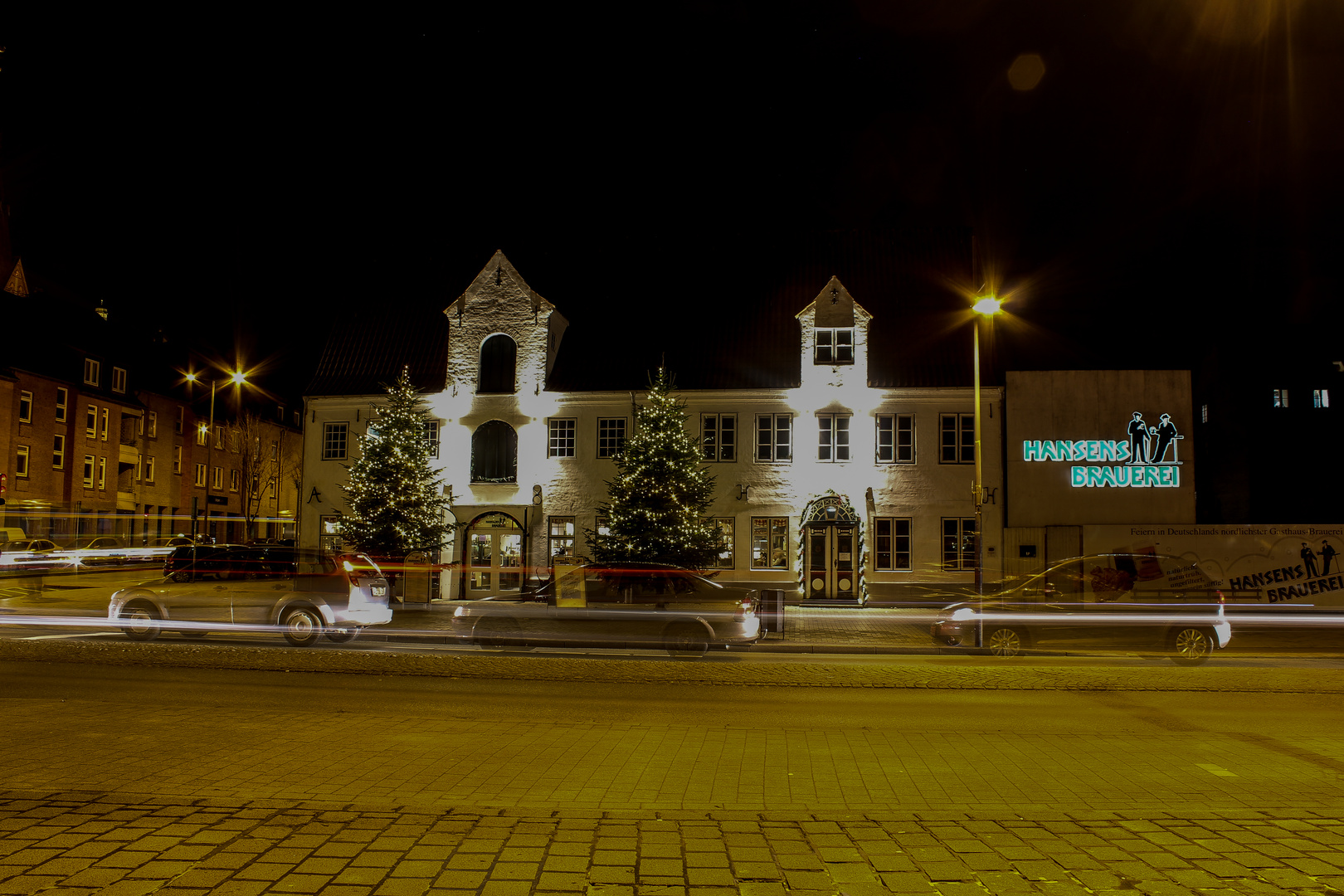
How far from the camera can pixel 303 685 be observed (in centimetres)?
1261

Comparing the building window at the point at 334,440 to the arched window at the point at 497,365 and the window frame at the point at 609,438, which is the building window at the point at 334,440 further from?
the window frame at the point at 609,438

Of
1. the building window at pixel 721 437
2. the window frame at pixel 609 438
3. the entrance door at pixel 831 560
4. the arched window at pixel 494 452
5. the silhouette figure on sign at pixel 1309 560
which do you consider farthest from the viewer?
the arched window at pixel 494 452

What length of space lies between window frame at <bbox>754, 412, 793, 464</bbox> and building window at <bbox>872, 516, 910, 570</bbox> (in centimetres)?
381

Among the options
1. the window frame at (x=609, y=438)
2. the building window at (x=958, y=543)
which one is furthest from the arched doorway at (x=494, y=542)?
the building window at (x=958, y=543)

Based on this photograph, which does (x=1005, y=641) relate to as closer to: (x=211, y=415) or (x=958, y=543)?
(x=958, y=543)

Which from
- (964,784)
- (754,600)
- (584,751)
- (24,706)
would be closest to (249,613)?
(24,706)

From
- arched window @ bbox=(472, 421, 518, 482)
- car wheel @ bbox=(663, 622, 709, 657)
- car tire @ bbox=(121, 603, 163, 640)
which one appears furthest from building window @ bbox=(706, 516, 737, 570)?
car tire @ bbox=(121, 603, 163, 640)

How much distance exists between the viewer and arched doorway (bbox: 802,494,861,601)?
104ft

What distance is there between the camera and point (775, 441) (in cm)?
3388

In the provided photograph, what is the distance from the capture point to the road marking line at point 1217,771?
7.62 m

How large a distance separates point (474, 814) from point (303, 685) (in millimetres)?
7407

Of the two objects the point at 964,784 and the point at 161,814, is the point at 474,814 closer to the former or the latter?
the point at 161,814

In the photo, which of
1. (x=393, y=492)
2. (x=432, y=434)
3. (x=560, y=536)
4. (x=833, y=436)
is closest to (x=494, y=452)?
(x=432, y=434)

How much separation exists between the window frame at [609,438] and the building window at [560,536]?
256 centimetres
